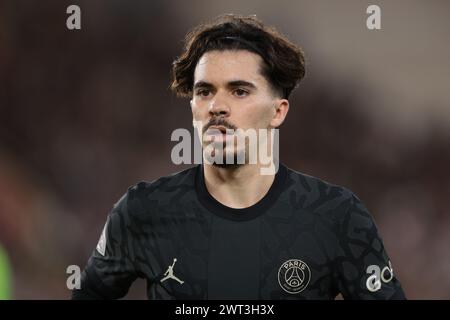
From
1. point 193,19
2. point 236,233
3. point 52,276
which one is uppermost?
point 193,19

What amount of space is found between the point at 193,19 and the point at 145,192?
3.04m

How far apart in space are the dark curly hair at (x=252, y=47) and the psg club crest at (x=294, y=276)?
78cm

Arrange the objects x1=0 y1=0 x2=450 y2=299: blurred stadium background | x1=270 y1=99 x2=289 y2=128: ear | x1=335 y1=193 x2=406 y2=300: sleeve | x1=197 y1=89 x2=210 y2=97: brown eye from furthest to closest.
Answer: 1. x1=0 y1=0 x2=450 y2=299: blurred stadium background
2. x1=270 y1=99 x2=289 y2=128: ear
3. x1=197 y1=89 x2=210 y2=97: brown eye
4. x1=335 y1=193 x2=406 y2=300: sleeve

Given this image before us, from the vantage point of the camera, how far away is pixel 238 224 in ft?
10.1

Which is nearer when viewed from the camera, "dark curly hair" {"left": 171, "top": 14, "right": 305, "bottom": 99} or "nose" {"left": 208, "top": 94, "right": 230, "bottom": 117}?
"nose" {"left": 208, "top": 94, "right": 230, "bottom": 117}

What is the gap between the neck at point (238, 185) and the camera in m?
3.11

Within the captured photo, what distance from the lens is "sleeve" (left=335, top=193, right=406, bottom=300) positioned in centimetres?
297

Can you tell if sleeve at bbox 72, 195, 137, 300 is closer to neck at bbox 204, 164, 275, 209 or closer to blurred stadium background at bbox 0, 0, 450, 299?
neck at bbox 204, 164, 275, 209

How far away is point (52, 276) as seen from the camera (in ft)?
18.7

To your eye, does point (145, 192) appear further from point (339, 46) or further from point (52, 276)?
point (339, 46)

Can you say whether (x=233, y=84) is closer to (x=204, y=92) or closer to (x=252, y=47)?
(x=204, y=92)

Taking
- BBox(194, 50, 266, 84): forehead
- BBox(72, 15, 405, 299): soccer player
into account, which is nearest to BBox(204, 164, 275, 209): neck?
BBox(72, 15, 405, 299): soccer player

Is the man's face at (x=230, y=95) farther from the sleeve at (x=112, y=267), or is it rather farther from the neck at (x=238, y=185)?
the sleeve at (x=112, y=267)
